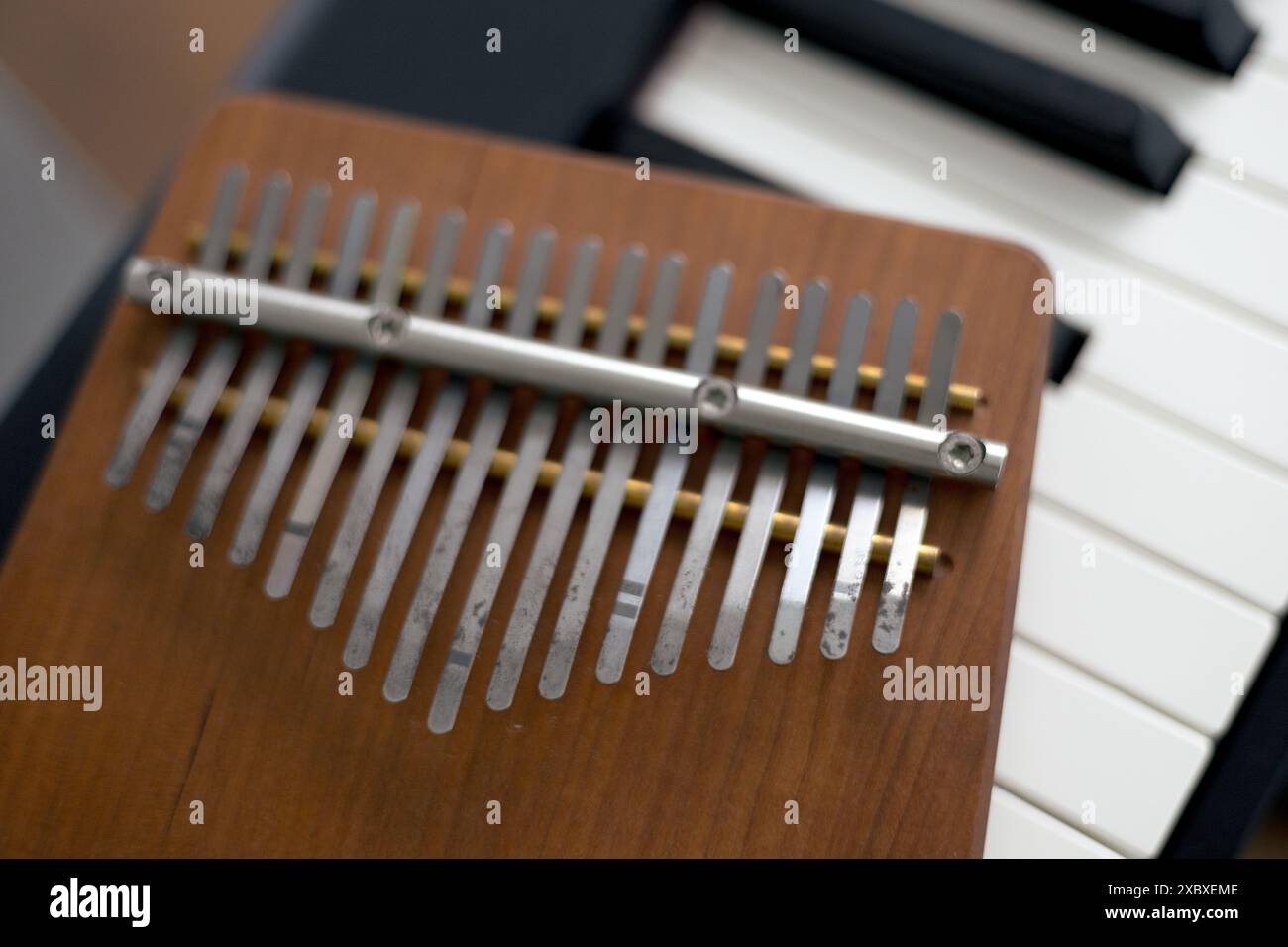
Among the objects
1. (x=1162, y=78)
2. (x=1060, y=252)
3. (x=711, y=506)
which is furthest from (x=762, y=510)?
(x=1162, y=78)

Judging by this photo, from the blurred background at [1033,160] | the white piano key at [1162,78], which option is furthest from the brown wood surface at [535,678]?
the white piano key at [1162,78]

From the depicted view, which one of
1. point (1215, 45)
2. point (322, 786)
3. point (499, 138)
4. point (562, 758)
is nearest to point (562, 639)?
point (562, 758)

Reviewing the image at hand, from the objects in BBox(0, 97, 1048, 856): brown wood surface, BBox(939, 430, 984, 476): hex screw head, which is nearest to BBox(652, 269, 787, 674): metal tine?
BBox(0, 97, 1048, 856): brown wood surface

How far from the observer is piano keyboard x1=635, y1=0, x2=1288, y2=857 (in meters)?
0.78

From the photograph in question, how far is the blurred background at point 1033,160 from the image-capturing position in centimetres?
79

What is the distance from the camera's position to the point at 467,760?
726 millimetres

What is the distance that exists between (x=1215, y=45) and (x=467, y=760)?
80 cm

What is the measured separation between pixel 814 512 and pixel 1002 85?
431 mm

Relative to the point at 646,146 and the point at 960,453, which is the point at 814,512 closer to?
the point at 960,453

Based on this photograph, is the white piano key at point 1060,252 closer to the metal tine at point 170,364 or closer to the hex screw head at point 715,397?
the hex screw head at point 715,397

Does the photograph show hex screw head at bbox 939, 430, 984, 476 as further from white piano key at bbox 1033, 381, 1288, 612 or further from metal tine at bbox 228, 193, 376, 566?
metal tine at bbox 228, 193, 376, 566
